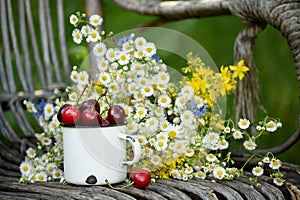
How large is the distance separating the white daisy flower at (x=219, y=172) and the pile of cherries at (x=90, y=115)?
209 mm

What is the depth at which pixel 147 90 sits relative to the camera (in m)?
1.26

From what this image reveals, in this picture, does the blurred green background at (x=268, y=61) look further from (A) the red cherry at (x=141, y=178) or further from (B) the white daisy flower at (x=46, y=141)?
(A) the red cherry at (x=141, y=178)

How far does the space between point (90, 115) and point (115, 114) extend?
49 millimetres

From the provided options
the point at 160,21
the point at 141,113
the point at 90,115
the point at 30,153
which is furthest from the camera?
the point at 160,21

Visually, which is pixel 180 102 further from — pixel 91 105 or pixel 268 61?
pixel 268 61

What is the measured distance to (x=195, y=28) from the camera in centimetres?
238

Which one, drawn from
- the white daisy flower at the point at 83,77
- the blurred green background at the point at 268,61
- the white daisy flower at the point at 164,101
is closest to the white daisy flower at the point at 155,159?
the white daisy flower at the point at 164,101

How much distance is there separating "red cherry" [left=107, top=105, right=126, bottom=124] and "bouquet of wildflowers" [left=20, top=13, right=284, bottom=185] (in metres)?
0.05

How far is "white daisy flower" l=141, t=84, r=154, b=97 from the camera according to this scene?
125cm

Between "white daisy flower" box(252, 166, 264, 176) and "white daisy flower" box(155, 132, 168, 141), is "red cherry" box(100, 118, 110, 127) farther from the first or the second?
"white daisy flower" box(252, 166, 264, 176)

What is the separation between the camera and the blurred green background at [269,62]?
221 centimetres

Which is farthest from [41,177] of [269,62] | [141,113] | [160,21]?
[269,62]

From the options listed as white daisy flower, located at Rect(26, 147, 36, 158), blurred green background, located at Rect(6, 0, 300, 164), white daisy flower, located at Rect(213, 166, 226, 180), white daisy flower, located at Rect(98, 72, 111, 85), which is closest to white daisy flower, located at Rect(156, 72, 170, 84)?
white daisy flower, located at Rect(98, 72, 111, 85)

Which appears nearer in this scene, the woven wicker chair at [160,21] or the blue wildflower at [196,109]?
the woven wicker chair at [160,21]
